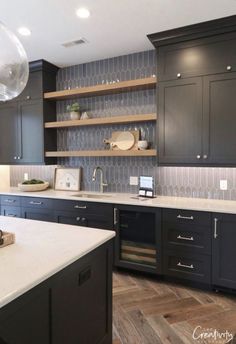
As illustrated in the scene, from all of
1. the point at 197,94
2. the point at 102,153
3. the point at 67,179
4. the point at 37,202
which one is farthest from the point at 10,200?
the point at 197,94

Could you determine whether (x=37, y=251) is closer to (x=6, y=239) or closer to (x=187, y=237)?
(x=6, y=239)

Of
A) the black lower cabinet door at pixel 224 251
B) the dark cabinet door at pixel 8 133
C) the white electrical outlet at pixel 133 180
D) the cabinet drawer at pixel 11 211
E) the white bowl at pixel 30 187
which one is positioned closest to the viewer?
the black lower cabinet door at pixel 224 251

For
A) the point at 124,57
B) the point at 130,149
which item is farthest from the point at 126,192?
the point at 124,57

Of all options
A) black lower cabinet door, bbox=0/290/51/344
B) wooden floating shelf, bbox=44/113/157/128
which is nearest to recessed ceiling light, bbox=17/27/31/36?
wooden floating shelf, bbox=44/113/157/128

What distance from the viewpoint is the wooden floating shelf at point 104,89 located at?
3268mm

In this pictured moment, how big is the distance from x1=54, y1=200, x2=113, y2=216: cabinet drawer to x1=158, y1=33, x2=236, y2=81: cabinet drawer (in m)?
1.67

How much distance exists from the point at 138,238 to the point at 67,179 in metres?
1.57

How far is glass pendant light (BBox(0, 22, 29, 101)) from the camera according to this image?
4.70 feet

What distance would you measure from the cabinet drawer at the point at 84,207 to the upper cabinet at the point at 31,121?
869 mm

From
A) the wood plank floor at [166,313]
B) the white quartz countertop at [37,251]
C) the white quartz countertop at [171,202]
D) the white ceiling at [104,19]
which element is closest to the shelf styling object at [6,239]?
the white quartz countertop at [37,251]

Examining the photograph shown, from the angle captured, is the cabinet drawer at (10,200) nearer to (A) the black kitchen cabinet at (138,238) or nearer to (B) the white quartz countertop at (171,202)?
(B) the white quartz countertop at (171,202)

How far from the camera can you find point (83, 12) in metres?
2.55

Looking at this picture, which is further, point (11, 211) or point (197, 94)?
point (11, 211)

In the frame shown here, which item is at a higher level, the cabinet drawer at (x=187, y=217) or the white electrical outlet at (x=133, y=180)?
the white electrical outlet at (x=133, y=180)
